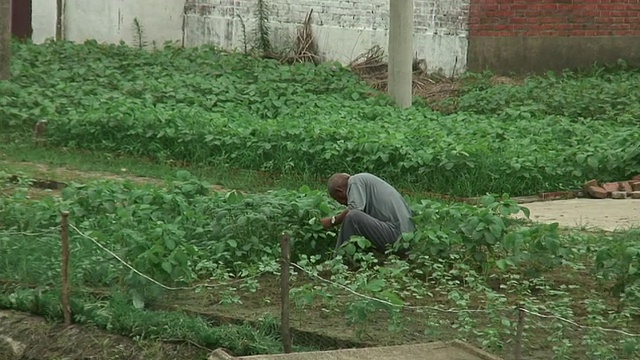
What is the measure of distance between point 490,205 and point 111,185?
10.2 ft

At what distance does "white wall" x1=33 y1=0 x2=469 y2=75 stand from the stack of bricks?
21.0 feet

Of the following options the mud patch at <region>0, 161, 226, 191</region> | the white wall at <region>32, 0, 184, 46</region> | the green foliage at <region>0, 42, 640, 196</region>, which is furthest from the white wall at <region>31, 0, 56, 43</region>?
the mud patch at <region>0, 161, 226, 191</region>

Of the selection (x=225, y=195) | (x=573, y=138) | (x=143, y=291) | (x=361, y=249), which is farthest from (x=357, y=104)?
(x=143, y=291)

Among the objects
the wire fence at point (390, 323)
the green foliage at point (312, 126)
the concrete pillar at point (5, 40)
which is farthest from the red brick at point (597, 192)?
the concrete pillar at point (5, 40)

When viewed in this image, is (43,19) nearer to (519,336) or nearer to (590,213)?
(590,213)

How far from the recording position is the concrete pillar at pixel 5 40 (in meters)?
16.7

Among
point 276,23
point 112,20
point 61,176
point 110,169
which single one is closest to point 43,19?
point 112,20

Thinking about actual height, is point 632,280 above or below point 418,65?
below

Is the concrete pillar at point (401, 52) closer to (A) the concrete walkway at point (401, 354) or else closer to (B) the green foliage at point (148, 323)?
(B) the green foliage at point (148, 323)

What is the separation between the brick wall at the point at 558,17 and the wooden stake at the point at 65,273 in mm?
11366

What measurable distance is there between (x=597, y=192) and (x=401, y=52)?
487 centimetres

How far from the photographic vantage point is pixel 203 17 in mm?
22422

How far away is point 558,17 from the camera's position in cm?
1861

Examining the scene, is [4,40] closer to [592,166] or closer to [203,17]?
[203,17]
